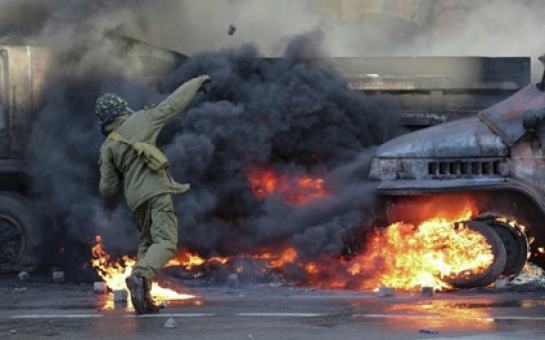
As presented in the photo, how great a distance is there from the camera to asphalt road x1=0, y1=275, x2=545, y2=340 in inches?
286

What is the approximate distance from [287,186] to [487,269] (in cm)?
217

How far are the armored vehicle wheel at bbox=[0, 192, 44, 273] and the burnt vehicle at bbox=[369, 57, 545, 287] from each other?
11.8 feet

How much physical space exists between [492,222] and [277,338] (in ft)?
14.0

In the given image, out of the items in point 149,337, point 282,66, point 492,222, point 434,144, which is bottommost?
point 149,337

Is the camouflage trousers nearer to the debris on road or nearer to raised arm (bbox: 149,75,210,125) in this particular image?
raised arm (bbox: 149,75,210,125)

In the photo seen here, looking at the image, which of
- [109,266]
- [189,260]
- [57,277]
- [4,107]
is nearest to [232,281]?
[189,260]

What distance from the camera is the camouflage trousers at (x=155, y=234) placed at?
332 inches

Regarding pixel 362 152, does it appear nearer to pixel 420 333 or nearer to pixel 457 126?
pixel 457 126

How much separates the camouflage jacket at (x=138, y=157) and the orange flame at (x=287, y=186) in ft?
9.84

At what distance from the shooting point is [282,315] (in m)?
8.25

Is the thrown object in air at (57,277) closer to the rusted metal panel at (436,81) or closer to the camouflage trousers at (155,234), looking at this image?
the camouflage trousers at (155,234)

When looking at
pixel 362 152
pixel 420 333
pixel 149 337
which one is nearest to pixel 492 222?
pixel 362 152

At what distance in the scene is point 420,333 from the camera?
23.4 ft

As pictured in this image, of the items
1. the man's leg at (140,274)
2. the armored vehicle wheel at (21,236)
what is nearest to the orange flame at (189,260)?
the armored vehicle wheel at (21,236)
